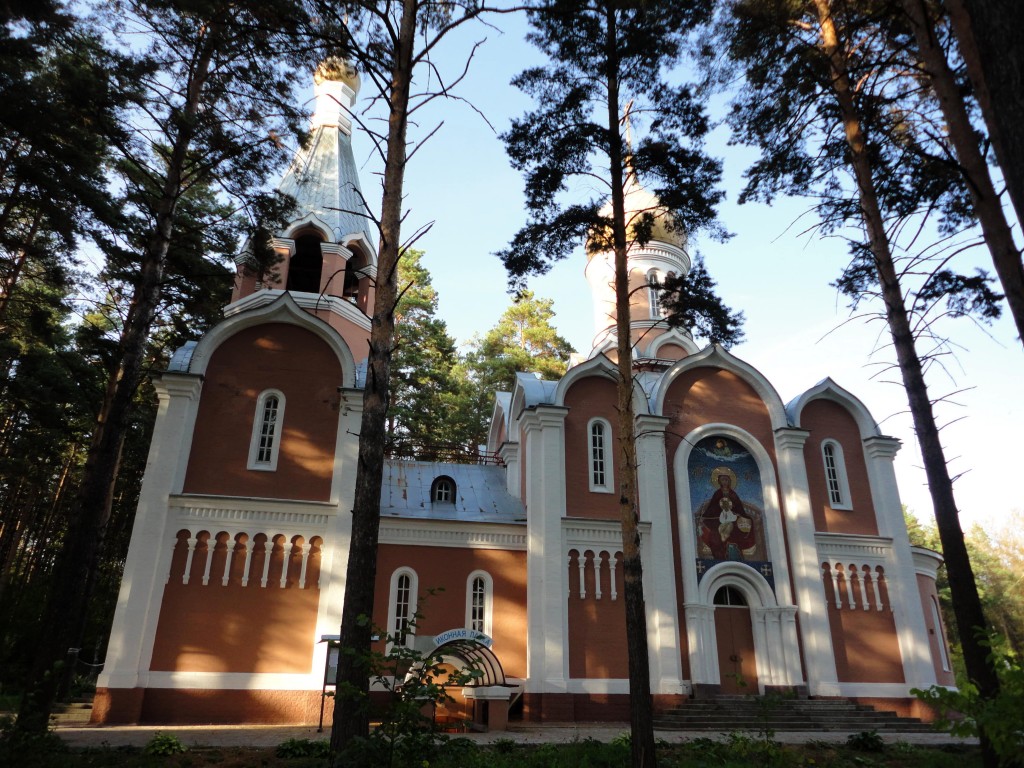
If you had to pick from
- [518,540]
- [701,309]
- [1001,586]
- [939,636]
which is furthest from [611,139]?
[1001,586]

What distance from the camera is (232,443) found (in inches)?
548

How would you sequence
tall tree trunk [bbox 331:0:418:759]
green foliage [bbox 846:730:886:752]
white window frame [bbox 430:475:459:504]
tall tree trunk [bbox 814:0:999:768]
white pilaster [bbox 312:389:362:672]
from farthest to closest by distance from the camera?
white window frame [bbox 430:475:459:504]
white pilaster [bbox 312:389:362:672]
green foliage [bbox 846:730:886:752]
tall tree trunk [bbox 814:0:999:768]
tall tree trunk [bbox 331:0:418:759]

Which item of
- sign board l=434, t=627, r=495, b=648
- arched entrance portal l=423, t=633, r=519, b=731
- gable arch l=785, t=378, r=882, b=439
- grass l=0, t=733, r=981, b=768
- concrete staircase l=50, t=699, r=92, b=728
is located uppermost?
gable arch l=785, t=378, r=882, b=439

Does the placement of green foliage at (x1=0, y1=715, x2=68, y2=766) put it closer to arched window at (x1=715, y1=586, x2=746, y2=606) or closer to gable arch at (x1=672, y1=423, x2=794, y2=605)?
gable arch at (x1=672, y1=423, x2=794, y2=605)

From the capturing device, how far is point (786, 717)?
13602 mm

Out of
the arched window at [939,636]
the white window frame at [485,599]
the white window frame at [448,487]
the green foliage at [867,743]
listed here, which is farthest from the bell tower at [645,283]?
the green foliage at [867,743]

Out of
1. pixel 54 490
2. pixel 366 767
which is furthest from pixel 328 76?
pixel 54 490

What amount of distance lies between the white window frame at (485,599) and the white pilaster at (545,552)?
76 cm

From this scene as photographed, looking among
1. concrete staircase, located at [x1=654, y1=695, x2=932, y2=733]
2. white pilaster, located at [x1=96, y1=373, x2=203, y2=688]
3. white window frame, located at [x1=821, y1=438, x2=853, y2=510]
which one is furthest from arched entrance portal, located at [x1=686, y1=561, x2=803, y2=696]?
white pilaster, located at [x1=96, y1=373, x2=203, y2=688]

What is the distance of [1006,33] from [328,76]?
877 centimetres

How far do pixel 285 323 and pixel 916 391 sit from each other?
1170cm

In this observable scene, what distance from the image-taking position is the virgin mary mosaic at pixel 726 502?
1577 cm

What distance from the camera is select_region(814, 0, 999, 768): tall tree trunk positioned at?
768 centimetres

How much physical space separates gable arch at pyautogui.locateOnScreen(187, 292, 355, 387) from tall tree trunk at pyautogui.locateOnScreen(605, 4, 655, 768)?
22.1ft
